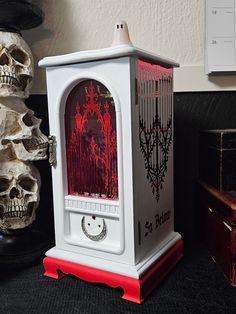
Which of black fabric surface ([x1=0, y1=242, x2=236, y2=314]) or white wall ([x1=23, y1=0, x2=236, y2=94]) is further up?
white wall ([x1=23, y1=0, x2=236, y2=94])

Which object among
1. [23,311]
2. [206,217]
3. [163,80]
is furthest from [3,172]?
[206,217]

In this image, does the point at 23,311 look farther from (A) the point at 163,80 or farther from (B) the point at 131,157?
(A) the point at 163,80

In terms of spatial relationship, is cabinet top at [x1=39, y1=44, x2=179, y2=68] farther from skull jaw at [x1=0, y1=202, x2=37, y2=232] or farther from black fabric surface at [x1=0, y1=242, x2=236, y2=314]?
black fabric surface at [x1=0, y1=242, x2=236, y2=314]

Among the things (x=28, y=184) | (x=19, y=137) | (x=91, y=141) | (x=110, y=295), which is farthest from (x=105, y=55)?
(x=110, y=295)

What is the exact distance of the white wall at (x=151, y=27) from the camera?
1127 millimetres

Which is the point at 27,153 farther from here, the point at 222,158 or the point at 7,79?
the point at 222,158

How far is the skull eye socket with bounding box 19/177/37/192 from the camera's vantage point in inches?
39.4

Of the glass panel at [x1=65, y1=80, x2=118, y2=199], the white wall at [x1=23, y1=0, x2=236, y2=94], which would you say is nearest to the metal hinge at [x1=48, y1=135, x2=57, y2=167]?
the glass panel at [x1=65, y1=80, x2=118, y2=199]

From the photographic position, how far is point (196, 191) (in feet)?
3.82

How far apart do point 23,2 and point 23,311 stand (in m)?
0.82

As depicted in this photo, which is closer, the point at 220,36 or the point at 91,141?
the point at 91,141

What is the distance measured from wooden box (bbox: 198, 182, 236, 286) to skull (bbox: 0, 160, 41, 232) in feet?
1.75

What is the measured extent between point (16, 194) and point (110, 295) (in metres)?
0.40

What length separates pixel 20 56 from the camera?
0.99 meters
